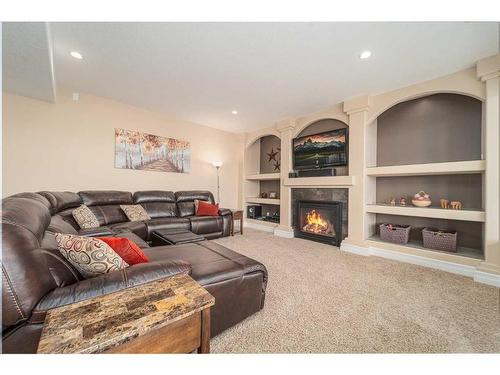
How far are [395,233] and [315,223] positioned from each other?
4.22ft

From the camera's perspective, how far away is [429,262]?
2619 mm

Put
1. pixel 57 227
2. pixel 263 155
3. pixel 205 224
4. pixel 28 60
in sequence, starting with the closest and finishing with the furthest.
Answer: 1. pixel 57 227
2. pixel 28 60
3. pixel 205 224
4. pixel 263 155

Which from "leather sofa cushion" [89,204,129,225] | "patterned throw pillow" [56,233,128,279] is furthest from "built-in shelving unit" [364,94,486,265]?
"leather sofa cushion" [89,204,129,225]

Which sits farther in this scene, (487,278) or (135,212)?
(135,212)

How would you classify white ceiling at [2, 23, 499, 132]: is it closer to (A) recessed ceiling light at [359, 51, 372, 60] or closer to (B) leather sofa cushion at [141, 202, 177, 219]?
(A) recessed ceiling light at [359, 51, 372, 60]

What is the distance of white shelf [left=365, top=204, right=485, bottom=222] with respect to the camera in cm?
233

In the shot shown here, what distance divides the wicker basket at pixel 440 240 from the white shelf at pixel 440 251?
0.07 meters

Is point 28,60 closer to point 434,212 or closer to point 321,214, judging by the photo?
point 321,214

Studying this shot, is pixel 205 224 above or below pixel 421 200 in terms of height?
below

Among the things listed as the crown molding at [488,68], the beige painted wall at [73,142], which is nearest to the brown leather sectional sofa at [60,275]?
the beige painted wall at [73,142]

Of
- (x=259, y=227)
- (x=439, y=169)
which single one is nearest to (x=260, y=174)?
(x=259, y=227)

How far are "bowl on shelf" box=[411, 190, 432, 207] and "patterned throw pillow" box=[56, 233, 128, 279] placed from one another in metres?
3.62

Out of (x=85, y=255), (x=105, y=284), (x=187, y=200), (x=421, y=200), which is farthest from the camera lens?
(x=187, y=200)

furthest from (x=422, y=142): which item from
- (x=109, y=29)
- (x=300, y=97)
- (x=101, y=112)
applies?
(x=101, y=112)
